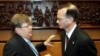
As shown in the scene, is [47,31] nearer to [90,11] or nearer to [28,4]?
[28,4]

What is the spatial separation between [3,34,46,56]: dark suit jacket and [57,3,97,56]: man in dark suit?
18.4 inches

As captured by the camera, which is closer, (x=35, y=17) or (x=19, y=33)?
(x=19, y=33)

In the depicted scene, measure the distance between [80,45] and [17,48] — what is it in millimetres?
703

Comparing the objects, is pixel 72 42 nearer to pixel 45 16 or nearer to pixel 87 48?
pixel 87 48

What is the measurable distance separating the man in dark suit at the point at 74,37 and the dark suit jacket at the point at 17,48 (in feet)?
1.54

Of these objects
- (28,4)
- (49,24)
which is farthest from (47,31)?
(28,4)

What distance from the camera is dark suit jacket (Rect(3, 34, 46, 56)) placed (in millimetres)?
2432

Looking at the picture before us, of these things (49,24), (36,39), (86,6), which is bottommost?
(36,39)

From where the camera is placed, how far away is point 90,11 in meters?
4.20

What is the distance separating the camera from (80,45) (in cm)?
246

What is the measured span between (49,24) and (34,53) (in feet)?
4.84

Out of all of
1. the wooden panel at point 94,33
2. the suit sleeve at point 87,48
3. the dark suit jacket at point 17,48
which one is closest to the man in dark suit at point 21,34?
the dark suit jacket at point 17,48

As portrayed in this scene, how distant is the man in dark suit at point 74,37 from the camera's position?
2.43 metres

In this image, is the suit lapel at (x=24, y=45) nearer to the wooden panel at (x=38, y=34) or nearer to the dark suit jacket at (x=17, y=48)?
the dark suit jacket at (x=17, y=48)
